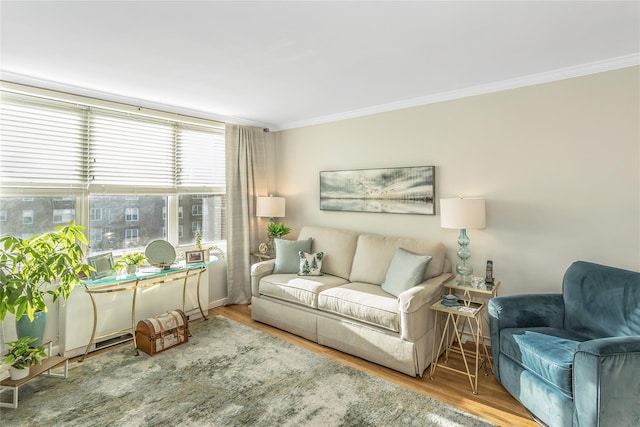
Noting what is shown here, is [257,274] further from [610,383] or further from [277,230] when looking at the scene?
[610,383]

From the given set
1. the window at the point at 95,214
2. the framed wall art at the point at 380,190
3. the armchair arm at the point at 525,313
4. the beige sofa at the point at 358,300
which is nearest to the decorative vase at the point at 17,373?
the window at the point at 95,214

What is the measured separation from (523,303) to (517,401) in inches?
28.0

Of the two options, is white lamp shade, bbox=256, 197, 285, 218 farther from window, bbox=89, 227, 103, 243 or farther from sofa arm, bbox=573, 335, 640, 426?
sofa arm, bbox=573, 335, 640, 426

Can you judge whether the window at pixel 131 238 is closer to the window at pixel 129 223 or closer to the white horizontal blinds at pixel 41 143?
the window at pixel 129 223

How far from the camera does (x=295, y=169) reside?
4.92 metres

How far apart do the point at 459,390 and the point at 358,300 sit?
1055 millimetres

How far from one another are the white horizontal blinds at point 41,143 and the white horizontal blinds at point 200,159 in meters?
1.05

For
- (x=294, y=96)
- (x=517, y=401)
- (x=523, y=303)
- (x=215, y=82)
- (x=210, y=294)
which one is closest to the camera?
(x=517, y=401)

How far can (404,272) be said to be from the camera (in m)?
3.18

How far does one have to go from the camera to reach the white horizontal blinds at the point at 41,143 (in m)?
2.88

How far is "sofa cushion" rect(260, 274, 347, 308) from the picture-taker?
3.44 metres

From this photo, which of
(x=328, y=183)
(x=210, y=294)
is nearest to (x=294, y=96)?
(x=328, y=183)

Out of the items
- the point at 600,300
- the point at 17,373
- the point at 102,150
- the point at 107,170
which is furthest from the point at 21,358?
the point at 600,300

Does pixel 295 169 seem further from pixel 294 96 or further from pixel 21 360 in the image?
pixel 21 360
